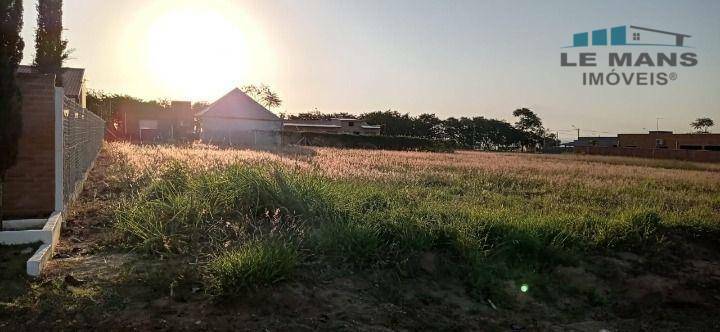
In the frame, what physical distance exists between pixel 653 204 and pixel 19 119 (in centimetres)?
1103

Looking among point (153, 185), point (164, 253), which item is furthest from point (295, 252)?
point (153, 185)

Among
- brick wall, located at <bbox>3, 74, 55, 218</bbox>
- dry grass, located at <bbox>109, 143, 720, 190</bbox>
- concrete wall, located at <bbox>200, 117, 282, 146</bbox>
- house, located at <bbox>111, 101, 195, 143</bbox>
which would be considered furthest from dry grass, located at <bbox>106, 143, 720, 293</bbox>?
house, located at <bbox>111, 101, 195, 143</bbox>

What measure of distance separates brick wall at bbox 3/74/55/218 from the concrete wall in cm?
3353

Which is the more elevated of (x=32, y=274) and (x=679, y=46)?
(x=679, y=46)

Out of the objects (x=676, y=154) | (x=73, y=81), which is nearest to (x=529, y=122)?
(x=676, y=154)

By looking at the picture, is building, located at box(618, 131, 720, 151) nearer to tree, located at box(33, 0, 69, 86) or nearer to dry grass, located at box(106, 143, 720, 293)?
dry grass, located at box(106, 143, 720, 293)

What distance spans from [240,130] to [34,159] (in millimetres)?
39928

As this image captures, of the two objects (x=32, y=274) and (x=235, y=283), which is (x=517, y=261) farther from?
(x=32, y=274)

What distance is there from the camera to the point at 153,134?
140 ft

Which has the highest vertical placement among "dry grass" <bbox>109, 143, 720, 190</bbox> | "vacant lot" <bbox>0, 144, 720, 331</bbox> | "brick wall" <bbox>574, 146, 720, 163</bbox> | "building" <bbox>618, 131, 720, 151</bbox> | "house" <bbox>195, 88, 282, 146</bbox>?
"house" <bbox>195, 88, 282, 146</bbox>

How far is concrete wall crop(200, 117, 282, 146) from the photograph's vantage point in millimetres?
41094

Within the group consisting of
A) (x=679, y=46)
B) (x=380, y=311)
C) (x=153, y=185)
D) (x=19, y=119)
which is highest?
(x=679, y=46)

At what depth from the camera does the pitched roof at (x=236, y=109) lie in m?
47.3

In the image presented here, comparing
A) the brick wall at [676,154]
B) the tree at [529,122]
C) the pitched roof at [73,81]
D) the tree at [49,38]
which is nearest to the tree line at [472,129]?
the tree at [529,122]
